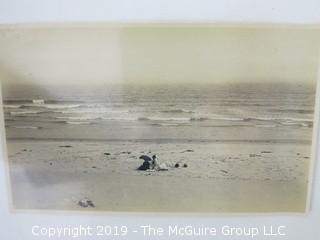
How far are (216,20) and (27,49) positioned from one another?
29 centimetres

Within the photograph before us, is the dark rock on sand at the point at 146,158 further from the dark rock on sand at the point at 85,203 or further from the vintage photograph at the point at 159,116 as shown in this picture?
the dark rock on sand at the point at 85,203

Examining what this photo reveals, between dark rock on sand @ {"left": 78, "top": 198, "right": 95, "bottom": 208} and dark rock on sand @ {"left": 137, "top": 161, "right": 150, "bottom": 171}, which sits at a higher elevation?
dark rock on sand @ {"left": 137, "top": 161, "right": 150, "bottom": 171}

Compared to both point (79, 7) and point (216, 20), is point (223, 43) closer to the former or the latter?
point (216, 20)

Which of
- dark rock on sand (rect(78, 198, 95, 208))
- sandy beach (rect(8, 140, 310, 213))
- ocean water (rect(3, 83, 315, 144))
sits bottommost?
dark rock on sand (rect(78, 198, 95, 208))

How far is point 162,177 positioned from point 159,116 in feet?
0.34

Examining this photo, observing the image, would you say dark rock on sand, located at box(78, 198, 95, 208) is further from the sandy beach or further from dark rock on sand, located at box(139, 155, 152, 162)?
dark rock on sand, located at box(139, 155, 152, 162)

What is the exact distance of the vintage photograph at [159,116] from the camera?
588 mm

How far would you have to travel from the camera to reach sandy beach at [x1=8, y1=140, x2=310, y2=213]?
629mm

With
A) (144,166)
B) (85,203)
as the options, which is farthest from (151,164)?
(85,203)

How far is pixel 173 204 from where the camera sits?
2.16 feet

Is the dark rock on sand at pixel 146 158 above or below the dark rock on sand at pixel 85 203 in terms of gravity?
above

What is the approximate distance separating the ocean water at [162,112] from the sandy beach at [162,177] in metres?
0.02

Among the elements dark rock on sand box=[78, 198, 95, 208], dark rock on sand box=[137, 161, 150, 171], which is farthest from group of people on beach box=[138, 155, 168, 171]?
→ dark rock on sand box=[78, 198, 95, 208]

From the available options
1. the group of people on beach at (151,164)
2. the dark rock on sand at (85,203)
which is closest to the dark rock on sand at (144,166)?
the group of people on beach at (151,164)
